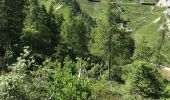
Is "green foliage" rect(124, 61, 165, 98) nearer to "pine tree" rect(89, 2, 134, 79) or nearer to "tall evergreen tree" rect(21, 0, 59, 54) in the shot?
"pine tree" rect(89, 2, 134, 79)

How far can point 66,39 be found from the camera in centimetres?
6191

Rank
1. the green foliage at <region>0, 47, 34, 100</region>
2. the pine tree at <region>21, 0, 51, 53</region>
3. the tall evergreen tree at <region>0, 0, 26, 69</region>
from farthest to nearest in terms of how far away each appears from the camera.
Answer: the pine tree at <region>21, 0, 51, 53</region>, the tall evergreen tree at <region>0, 0, 26, 69</region>, the green foliage at <region>0, 47, 34, 100</region>

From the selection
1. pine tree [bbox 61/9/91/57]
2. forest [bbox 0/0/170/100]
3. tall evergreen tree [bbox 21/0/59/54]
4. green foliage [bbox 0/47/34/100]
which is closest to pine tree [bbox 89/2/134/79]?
forest [bbox 0/0/170/100]

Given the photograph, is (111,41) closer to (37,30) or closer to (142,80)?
(37,30)

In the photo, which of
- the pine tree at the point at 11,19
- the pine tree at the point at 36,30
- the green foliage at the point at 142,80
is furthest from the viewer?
the pine tree at the point at 36,30

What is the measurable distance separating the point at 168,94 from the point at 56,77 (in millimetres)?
25101

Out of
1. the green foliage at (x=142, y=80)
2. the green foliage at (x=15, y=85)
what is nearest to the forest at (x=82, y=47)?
the green foliage at (x=142, y=80)

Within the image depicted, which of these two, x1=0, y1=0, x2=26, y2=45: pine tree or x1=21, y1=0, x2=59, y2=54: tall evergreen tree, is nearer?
x1=0, y1=0, x2=26, y2=45: pine tree

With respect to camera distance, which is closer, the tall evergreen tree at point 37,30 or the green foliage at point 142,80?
the green foliage at point 142,80

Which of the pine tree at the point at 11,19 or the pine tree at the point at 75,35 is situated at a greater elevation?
the pine tree at the point at 11,19

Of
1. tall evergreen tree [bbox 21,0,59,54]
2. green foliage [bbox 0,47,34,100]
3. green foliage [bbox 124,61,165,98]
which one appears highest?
green foliage [bbox 0,47,34,100]

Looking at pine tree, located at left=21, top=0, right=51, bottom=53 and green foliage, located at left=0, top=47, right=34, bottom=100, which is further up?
green foliage, located at left=0, top=47, right=34, bottom=100

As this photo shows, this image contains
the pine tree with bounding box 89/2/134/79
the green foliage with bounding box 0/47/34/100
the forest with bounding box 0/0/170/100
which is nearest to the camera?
the green foliage with bounding box 0/47/34/100

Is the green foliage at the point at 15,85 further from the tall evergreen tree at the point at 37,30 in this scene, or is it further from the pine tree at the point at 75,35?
the pine tree at the point at 75,35
